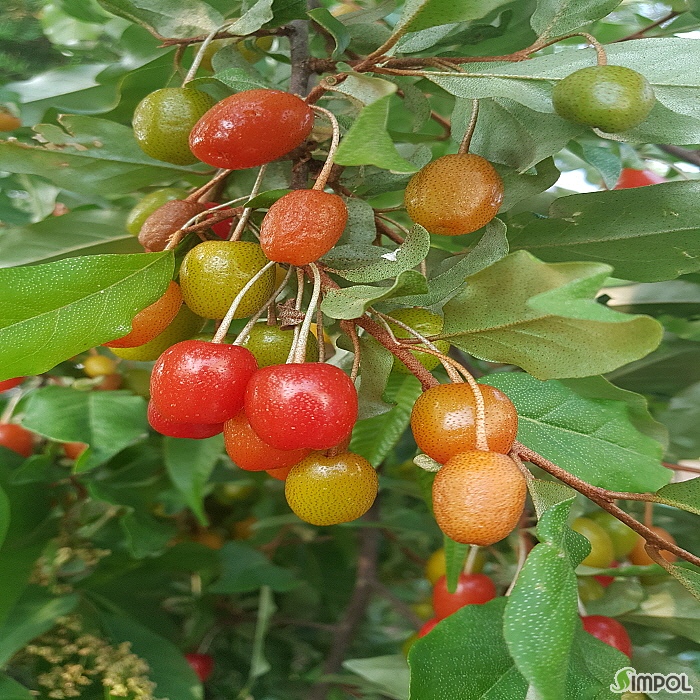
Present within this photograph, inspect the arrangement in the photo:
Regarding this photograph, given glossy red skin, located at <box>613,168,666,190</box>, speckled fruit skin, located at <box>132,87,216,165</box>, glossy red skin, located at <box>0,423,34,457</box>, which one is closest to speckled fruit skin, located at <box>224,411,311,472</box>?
speckled fruit skin, located at <box>132,87,216,165</box>

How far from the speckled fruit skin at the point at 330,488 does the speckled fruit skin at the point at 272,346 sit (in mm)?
76

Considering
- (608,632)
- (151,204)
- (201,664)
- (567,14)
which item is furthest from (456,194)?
(201,664)

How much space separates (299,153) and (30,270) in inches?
8.9

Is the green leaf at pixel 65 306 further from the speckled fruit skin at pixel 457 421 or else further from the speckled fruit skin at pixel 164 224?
the speckled fruit skin at pixel 457 421

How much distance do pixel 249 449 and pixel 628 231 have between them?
367 mm

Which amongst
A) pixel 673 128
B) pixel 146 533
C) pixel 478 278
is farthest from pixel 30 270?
pixel 146 533

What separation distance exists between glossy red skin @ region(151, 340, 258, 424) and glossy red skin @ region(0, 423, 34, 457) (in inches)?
24.9

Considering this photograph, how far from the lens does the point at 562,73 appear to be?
1.46 ft

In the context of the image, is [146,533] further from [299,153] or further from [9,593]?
[299,153]

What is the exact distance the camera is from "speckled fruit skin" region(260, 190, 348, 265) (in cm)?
40

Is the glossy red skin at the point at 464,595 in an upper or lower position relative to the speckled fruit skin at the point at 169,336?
lower

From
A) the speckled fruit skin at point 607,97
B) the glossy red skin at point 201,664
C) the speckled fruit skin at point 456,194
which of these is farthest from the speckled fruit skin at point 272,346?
the glossy red skin at point 201,664

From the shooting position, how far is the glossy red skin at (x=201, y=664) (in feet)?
3.71

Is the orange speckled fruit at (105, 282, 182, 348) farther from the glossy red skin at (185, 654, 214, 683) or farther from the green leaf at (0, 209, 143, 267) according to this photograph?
the glossy red skin at (185, 654, 214, 683)
